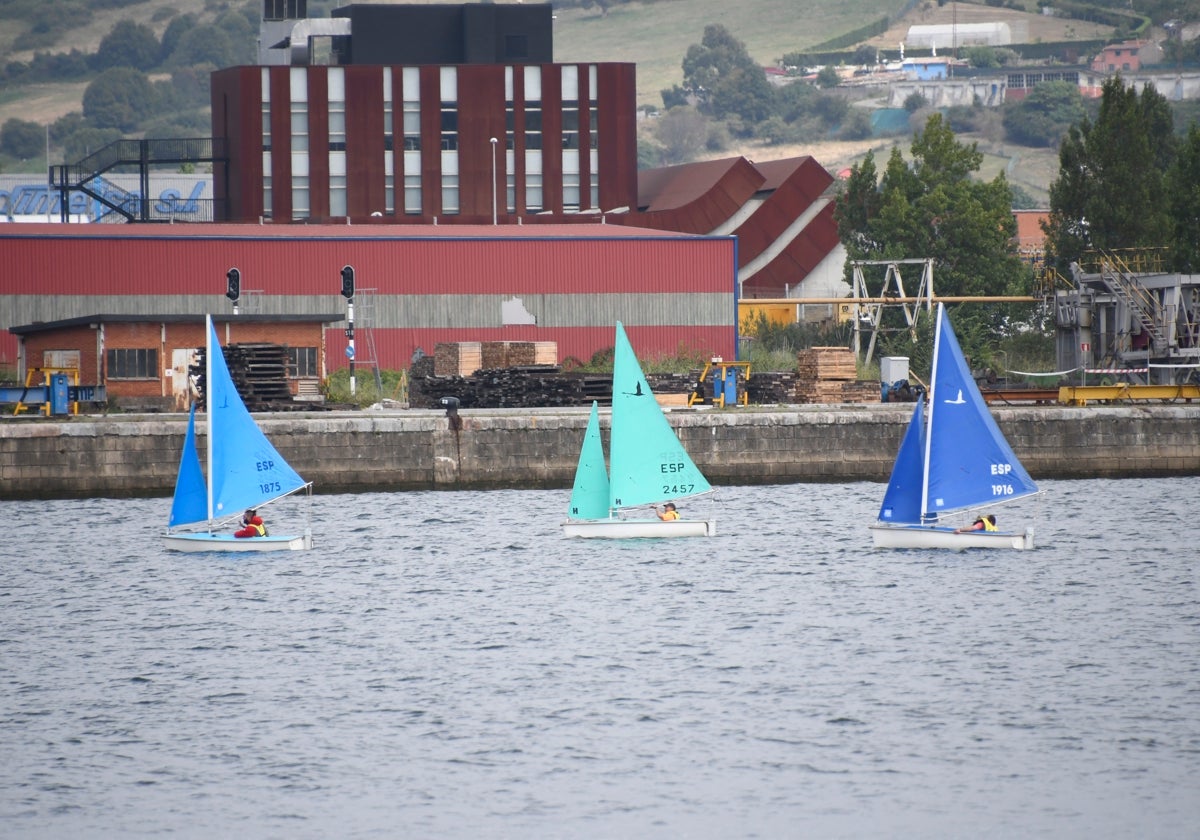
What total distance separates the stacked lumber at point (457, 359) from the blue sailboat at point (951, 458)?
26.2 meters

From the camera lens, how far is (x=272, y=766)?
25984mm

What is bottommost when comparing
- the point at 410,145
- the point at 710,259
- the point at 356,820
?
the point at 356,820

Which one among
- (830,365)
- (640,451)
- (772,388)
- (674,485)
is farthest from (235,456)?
(830,365)

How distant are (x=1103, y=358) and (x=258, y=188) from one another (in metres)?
48.5

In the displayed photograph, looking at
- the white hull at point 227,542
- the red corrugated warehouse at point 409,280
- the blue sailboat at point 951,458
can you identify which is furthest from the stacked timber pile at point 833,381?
the white hull at point 227,542

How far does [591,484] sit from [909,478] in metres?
8.01

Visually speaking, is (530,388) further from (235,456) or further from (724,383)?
(235,456)

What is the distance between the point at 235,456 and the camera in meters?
43.3

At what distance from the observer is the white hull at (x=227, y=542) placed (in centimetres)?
4431

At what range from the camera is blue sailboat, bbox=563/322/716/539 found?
4372 centimetres

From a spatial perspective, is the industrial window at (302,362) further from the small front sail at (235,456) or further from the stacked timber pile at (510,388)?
the small front sail at (235,456)

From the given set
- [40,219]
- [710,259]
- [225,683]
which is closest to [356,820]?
[225,683]

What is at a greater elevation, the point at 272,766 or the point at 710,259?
the point at 710,259

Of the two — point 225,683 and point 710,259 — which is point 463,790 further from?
point 710,259
